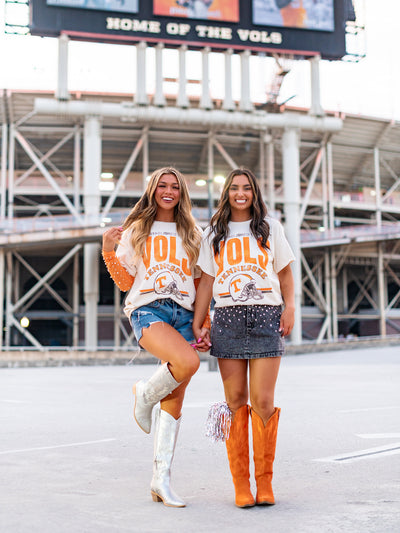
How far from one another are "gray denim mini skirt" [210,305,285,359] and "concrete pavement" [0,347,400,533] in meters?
0.89

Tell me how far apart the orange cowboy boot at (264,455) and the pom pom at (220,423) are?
16 cm

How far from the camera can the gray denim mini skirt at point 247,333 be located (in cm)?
407

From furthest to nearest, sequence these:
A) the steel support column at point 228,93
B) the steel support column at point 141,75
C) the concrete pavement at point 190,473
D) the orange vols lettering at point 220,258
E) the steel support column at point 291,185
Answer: the steel support column at point 291,185 < the steel support column at point 228,93 < the steel support column at point 141,75 < the orange vols lettering at point 220,258 < the concrete pavement at point 190,473

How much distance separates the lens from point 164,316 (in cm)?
429

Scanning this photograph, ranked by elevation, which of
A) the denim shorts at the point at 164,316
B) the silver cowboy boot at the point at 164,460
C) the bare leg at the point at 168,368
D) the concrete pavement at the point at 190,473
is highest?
the denim shorts at the point at 164,316

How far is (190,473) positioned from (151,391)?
3.00 feet

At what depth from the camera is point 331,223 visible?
4569 cm

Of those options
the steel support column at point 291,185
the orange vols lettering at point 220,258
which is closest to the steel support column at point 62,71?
the steel support column at point 291,185

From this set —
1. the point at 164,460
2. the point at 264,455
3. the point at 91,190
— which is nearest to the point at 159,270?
the point at 164,460

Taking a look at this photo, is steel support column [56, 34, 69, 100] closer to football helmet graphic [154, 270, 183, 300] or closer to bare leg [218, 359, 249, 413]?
football helmet graphic [154, 270, 183, 300]

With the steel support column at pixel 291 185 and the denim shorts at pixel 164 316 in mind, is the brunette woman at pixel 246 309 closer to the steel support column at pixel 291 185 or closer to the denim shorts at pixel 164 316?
the denim shorts at pixel 164 316

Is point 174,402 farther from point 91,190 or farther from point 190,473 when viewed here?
point 91,190

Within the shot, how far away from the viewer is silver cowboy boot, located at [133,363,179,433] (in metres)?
4.10

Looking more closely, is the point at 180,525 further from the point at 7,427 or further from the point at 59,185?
the point at 59,185
